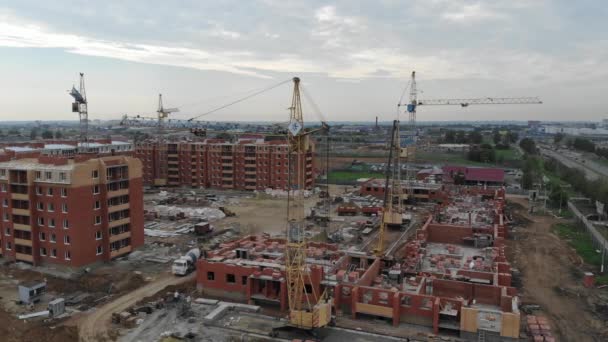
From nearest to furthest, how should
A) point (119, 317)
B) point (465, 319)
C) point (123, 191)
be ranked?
point (465, 319), point (119, 317), point (123, 191)

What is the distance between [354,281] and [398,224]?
20.7m

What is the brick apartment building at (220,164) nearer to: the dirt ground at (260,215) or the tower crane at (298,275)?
the dirt ground at (260,215)

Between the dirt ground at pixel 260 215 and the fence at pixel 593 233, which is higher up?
the fence at pixel 593 233

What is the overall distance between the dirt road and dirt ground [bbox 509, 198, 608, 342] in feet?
65.3

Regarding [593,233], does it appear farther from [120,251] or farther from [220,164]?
[220,164]

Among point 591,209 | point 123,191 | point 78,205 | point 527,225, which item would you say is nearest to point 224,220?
point 123,191

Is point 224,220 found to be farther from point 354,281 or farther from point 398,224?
point 354,281

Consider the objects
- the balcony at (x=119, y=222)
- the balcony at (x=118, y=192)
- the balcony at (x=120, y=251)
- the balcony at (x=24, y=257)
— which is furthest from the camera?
the balcony at (x=120, y=251)

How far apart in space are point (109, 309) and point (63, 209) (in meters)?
7.86

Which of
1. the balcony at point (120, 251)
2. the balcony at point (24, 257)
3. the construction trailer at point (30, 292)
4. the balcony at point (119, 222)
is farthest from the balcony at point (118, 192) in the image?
the construction trailer at point (30, 292)

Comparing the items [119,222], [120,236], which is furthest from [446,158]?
[119,222]

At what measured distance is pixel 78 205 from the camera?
2759 centimetres

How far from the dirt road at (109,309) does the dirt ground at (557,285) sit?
19.9 m

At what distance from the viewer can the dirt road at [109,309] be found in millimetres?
20433
